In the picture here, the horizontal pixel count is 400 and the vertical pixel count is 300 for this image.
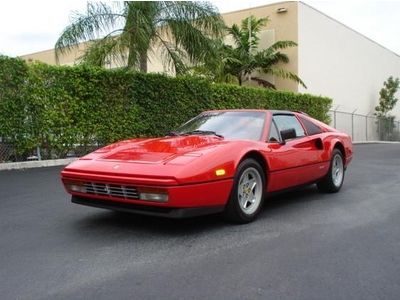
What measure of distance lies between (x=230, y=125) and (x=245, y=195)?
1081mm

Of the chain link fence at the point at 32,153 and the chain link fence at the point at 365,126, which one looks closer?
the chain link fence at the point at 32,153

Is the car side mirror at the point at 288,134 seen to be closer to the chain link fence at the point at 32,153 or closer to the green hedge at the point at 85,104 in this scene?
the green hedge at the point at 85,104

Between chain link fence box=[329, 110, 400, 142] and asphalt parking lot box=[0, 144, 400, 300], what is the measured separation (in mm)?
23355

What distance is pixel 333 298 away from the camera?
132 inches

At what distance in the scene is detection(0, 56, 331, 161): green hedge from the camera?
10.6m

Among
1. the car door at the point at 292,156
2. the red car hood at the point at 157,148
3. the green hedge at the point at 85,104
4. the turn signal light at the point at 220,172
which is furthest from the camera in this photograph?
the green hedge at the point at 85,104

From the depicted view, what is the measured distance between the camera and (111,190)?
4.87 m

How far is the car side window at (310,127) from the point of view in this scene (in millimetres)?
7076

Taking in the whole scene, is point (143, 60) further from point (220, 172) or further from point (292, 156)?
point (220, 172)

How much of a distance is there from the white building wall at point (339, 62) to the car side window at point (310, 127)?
1851cm

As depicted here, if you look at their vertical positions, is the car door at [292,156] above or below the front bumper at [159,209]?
above

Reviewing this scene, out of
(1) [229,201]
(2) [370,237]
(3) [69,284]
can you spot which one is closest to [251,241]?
(1) [229,201]

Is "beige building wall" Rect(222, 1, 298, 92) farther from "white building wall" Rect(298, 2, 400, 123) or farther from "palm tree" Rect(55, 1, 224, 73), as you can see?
"palm tree" Rect(55, 1, 224, 73)

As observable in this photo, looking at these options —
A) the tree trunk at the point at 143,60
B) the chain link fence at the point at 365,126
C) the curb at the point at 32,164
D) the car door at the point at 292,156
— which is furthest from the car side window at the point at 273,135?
the chain link fence at the point at 365,126
